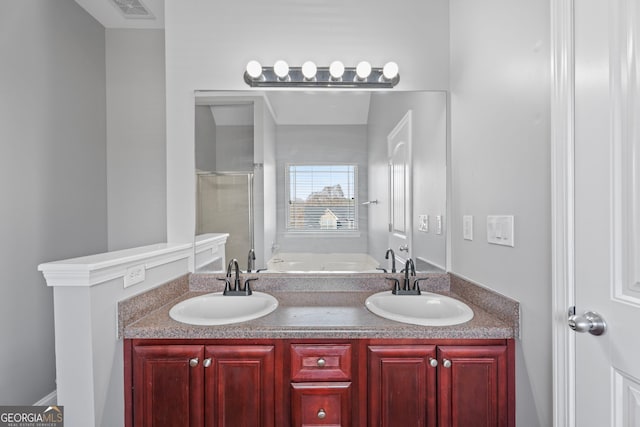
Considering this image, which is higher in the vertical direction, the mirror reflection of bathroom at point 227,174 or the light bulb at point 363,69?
the light bulb at point 363,69

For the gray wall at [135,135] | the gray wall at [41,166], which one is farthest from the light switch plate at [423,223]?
the gray wall at [41,166]

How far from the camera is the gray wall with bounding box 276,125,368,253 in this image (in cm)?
189

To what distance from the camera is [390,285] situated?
1.86 meters

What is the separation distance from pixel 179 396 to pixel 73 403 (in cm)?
36

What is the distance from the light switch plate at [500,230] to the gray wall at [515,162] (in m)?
0.03

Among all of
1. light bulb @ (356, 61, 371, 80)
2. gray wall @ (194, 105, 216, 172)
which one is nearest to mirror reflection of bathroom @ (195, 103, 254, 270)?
gray wall @ (194, 105, 216, 172)

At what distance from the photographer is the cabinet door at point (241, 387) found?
4.17 feet

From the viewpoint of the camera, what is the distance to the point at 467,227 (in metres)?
1.61

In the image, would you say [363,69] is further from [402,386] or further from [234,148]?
[402,386]

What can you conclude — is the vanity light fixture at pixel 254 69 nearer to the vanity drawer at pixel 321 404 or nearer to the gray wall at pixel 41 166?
the gray wall at pixel 41 166

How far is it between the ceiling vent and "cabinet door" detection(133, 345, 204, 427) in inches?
90.4

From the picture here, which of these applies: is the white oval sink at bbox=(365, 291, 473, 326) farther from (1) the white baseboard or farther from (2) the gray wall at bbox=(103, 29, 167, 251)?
(1) the white baseboard

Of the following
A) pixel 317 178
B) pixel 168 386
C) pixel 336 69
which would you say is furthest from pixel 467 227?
pixel 168 386

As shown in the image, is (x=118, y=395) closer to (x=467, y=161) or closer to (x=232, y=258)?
(x=232, y=258)
